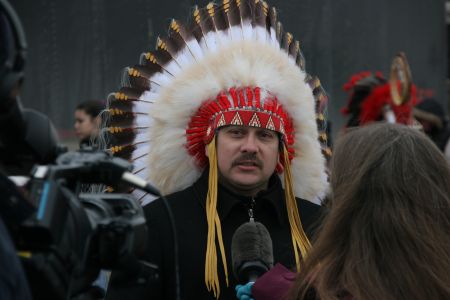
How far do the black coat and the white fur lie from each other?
0.41 feet

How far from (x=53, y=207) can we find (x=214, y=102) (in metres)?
1.77

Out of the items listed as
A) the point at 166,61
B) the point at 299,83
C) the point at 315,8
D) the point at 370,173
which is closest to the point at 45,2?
the point at 315,8

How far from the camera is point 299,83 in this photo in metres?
3.40

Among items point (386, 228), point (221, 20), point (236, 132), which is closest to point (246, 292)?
point (386, 228)

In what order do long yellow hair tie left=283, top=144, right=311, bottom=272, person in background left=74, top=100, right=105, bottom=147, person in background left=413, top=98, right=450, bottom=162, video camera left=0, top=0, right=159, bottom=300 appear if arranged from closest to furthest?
video camera left=0, top=0, right=159, bottom=300
long yellow hair tie left=283, top=144, right=311, bottom=272
person in background left=74, top=100, right=105, bottom=147
person in background left=413, top=98, right=450, bottom=162

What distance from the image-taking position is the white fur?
3291mm

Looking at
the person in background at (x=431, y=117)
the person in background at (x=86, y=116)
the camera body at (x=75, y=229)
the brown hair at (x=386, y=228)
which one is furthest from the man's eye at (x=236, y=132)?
the person in background at (x=431, y=117)

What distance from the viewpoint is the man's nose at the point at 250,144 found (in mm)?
3197

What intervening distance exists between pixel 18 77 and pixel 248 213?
1.77 metres

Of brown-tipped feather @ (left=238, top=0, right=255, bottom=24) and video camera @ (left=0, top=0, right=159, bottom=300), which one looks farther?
brown-tipped feather @ (left=238, top=0, right=255, bottom=24)

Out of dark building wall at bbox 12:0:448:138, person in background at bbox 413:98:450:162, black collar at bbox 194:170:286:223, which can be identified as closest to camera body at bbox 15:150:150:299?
black collar at bbox 194:170:286:223

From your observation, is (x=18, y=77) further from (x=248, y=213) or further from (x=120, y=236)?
(x=248, y=213)

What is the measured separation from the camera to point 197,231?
3.14 meters

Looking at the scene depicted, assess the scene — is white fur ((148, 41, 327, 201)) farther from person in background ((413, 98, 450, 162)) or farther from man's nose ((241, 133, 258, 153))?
person in background ((413, 98, 450, 162))
